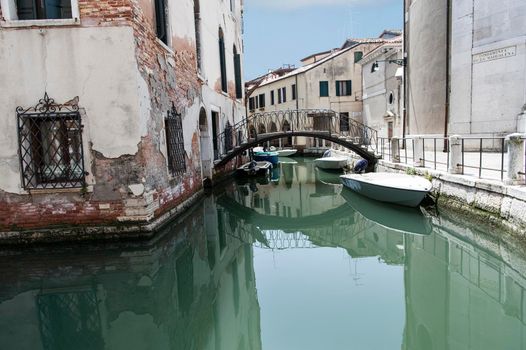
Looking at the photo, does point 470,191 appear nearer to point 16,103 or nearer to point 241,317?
point 241,317

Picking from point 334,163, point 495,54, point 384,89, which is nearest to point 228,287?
point 495,54

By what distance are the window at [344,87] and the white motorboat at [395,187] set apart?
18.8m

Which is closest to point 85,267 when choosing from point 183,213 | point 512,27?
point 183,213

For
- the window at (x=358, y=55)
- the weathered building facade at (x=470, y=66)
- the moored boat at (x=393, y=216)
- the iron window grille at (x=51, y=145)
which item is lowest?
the moored boat at (x=393, y=216)

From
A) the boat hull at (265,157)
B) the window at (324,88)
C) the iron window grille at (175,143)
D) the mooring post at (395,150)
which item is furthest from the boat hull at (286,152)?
the iron window grille at (175,143)

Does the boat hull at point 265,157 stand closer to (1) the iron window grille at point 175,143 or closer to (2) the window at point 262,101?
(1) the iron window grille at point 175,143

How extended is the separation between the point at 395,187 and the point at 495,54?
5647mm

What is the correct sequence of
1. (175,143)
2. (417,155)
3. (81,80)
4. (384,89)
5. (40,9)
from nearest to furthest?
(81,80) → (40,9) → (175,143) → (417,155) → (384,89)

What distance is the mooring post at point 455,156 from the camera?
8172 mm

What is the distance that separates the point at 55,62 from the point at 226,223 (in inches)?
187

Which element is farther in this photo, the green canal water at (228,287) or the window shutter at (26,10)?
the window shutter at (26,10)

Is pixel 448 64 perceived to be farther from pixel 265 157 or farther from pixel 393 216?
pixel 265 157

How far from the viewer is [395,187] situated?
904cm

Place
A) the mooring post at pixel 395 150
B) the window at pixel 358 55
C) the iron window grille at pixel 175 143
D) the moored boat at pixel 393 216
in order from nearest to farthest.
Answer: the moored boat at pixel 393 216
the iron window grille at pixel 175 143
the mooring post at pixel 395 150
the window at pixel 358 55
